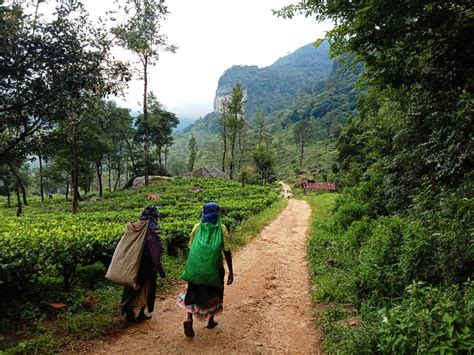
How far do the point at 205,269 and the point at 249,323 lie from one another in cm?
148

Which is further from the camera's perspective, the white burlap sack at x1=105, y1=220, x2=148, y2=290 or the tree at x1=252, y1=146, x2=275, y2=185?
the tree at x1=252, y1=146, x2=275, y2=185

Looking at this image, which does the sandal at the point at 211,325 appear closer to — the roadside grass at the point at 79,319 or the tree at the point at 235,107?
the roadside grass at the point at 79,319

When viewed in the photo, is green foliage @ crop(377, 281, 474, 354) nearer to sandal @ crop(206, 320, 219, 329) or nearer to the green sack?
the green sack

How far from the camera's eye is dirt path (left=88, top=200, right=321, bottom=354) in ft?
14.7

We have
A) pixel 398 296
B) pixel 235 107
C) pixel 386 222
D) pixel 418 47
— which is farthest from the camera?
pixel 235 107

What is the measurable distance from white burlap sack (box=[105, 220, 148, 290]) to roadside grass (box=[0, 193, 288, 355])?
0.73m

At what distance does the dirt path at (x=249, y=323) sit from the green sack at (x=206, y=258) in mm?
837

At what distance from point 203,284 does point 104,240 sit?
282 centimetres

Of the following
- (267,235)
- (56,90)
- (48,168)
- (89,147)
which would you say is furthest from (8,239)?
(48,168)

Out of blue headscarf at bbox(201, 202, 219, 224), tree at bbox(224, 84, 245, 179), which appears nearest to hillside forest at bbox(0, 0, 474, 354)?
blue headscarf at bbox(201, 202, 219, 224)

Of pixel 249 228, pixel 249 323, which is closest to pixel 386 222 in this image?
pixel 249 323

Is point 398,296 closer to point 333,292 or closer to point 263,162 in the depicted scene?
point 333,292

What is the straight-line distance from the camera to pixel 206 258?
458 cm

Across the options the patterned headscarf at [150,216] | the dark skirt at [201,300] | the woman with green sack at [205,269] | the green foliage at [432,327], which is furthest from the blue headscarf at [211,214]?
the green foliage at [432,327]
